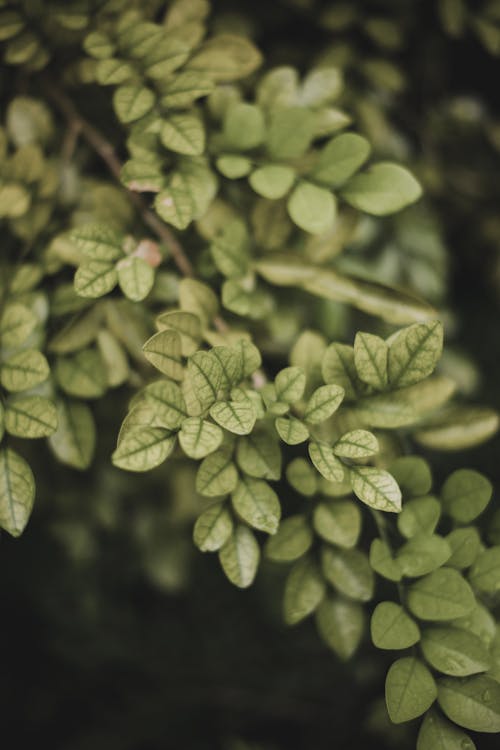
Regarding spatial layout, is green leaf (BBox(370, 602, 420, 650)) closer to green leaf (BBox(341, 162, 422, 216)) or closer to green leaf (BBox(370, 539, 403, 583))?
green leaf (BBox(370, 539, 403, 583))

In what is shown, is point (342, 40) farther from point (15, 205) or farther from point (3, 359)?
point (3, 359)

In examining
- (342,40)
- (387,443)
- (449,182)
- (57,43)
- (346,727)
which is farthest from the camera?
(346,727)

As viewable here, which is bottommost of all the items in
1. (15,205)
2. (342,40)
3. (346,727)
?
(346,727)

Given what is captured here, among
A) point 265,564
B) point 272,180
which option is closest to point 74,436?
point 272,180

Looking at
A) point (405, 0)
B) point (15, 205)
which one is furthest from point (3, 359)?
point (405, 0)

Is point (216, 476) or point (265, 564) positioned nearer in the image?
point (216, 476)

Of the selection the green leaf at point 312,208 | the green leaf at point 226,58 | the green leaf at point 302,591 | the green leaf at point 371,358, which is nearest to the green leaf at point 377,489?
the green leaf at point 371,358

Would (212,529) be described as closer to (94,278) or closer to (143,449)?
(143,449)
